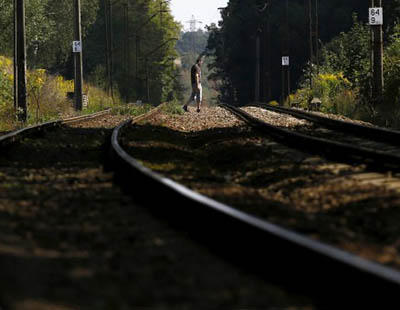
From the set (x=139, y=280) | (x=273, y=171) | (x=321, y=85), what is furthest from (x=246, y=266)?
(x=321, y=85)

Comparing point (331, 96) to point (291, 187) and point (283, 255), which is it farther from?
point (283, 255)

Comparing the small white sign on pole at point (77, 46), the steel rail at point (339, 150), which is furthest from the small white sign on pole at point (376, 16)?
the small white sign on pole at point (77, 46)

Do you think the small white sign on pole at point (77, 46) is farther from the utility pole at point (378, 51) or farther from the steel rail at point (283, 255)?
the steel rail at point (283, 255)

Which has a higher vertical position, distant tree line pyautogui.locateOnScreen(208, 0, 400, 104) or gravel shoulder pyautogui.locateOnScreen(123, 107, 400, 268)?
distant tree line pyautogui.locateOnScreen(208, 0, 400, 104)

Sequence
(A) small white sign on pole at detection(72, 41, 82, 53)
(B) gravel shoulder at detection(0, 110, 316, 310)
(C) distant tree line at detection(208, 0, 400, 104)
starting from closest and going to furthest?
(B) gravel shoulder at detection(0, 110, 316, 310), (A) small white sign on pole at detection(72, 41, 82, 53), (C) distant tree line at detection(208, 0, 400, 104)

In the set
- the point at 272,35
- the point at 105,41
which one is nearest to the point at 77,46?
the point at 105,41

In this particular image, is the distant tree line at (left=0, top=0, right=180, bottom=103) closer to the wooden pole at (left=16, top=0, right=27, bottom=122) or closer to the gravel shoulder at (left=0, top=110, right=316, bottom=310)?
the wooden pole at (left=16, top=0, right=27, bottom=122)

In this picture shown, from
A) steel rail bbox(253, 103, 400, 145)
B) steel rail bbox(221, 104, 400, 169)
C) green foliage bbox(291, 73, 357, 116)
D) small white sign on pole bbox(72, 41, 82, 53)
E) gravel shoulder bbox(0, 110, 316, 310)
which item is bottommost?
gravel shoulder bbox(0, 110, 316, 310)

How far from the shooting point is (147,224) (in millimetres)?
6207

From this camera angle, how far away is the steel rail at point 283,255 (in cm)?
381

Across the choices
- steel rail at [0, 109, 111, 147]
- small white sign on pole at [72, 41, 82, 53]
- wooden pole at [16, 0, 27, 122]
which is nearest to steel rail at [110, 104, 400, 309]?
steel rail at [0, 109, 111, 147]

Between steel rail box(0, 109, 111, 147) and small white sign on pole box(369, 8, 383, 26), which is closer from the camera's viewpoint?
steel rail box(0, 109, 111, 147)

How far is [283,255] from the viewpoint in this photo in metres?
4.59

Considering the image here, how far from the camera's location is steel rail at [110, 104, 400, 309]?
3.81m
